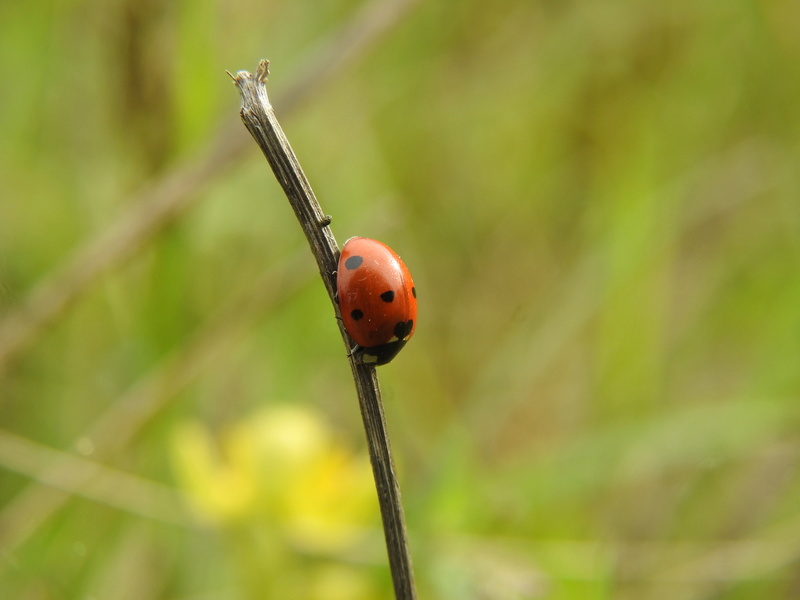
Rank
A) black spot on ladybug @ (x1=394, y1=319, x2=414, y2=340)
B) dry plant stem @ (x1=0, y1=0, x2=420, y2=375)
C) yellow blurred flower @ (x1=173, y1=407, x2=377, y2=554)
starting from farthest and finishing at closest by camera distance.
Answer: dry plant stem @ (x1=0, y1=0, x2=420, y2=375) < yellow blurred flower @ (x1=173, y1=407, x2=377, y2=554) < black spot on ladybug @ (x1=394, y1=319, x2=414, y2=340)

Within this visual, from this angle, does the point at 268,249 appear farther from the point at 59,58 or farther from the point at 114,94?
the point at 59,58

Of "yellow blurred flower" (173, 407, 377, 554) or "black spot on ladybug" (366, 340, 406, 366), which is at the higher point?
"yellow blurred flower" (173, 407, 377, 554)

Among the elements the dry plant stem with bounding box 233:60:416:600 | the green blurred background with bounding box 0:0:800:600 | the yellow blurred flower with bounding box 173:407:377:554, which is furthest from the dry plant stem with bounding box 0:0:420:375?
the dry plant stem with bounding box 233:60:416:600

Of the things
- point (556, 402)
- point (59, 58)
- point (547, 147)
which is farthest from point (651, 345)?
point (59, 58)

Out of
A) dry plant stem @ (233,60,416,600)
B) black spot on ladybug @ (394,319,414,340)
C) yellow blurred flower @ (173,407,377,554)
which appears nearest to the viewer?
dry plant stem @ (233,60,416,600)

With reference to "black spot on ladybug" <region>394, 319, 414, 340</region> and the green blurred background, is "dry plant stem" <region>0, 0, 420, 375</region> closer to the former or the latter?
the green blurred background

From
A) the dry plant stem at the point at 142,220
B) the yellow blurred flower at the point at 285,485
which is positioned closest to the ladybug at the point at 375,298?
the yellow blurred flower at the point at 285,485

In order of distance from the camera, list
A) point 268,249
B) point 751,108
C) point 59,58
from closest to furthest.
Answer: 1. point 59,58
2. point 268,249
3. point 751,108
